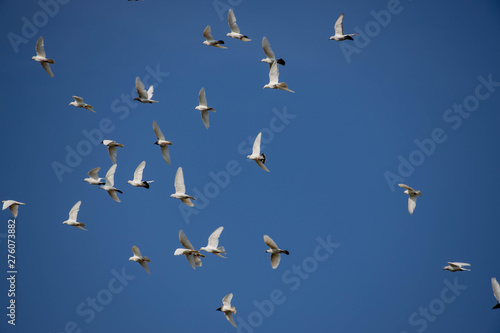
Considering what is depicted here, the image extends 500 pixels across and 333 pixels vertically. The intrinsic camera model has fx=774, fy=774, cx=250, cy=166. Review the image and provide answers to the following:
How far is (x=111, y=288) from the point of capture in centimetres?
4322

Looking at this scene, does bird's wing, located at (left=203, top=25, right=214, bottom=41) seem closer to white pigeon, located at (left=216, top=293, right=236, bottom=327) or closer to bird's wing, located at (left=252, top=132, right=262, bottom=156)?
bird's wing, located at (left=252, top=132, right=262, bottom=156)

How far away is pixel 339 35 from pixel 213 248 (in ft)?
32.6

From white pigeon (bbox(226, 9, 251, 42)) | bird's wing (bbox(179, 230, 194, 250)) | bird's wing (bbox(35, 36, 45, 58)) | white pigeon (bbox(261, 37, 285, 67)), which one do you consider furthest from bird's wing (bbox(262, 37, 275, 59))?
Result: bird's wing (bbox(35, 36, 45, 58))

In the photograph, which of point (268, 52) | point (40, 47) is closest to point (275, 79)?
point (268, 52)

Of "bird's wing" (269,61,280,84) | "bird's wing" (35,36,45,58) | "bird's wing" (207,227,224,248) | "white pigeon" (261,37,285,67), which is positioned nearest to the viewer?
"white pigeon" (261,37,285,67)

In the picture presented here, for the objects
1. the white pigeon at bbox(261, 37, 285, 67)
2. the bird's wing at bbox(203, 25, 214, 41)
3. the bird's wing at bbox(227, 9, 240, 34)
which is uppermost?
the bird's wing at bbox(227, 9, 240, 34)

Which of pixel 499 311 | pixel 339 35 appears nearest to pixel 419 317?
pixel 499 311

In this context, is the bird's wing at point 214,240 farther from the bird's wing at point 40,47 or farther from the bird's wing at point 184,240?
the bird's wing at point 40,47

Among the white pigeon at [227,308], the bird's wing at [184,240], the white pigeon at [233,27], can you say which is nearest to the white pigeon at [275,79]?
the white pigeon at [233,27]

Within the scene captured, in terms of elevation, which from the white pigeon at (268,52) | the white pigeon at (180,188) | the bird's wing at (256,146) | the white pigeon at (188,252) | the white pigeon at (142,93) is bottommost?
the white pigeon at (188,252)

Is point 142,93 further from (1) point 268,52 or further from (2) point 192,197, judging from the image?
(1) point 268,52

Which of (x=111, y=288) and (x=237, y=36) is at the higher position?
(x=237, y=36)

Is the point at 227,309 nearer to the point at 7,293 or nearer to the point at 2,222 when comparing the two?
the point at 7,293

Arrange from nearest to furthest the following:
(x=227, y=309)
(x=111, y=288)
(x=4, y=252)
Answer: (x=227, y=309) < (x=111, y=288) < (x=4, y=252)
